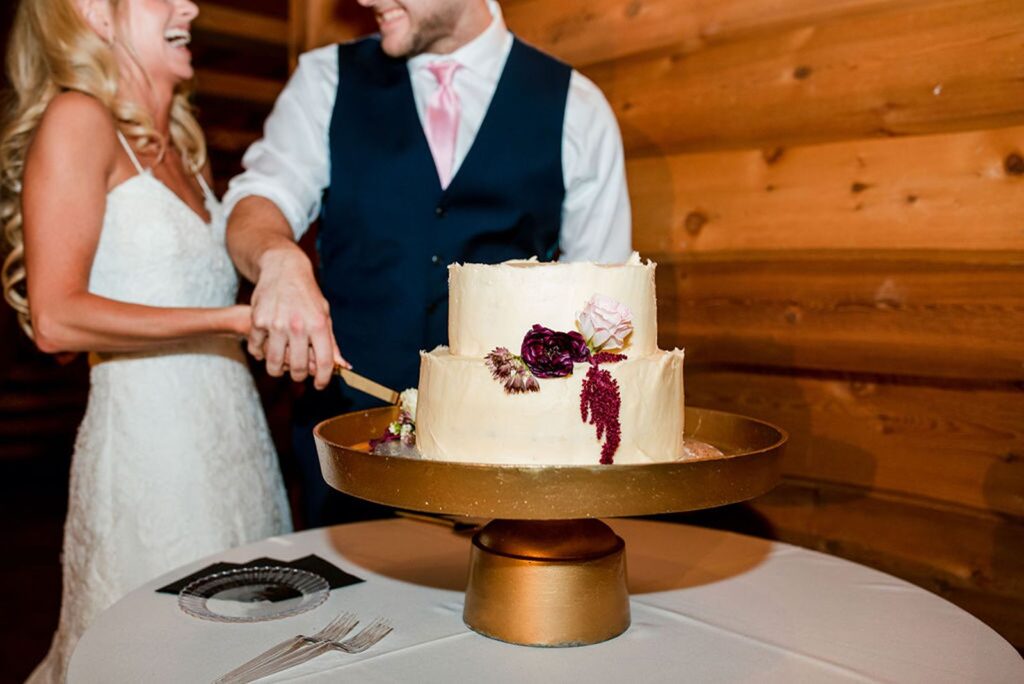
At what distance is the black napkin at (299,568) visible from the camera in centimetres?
141

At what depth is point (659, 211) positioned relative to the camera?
2.32m

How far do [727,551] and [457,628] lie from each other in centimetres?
57

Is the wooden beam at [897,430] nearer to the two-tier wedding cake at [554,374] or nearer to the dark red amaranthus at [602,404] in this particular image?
the two-tier wedding cake at [554,374]

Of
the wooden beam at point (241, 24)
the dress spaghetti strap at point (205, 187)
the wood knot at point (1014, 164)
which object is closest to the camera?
Result: the wood knot at point (1014, 164)

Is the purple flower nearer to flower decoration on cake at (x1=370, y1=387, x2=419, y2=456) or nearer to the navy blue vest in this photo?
flower decoration on cake at (x1=370, y1=387, x2=419, y2=456)

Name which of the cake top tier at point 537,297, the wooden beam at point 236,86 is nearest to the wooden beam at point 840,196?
the cake top tier at point 537,297

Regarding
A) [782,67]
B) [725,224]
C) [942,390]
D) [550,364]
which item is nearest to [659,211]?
[725,224]

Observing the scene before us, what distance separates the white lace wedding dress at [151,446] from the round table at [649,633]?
0.48 metres

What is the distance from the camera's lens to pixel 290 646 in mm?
1156

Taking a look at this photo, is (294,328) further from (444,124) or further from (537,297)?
(444,124)

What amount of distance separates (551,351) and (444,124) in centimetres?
114

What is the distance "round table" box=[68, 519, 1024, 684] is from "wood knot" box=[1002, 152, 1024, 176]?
2.53 ft

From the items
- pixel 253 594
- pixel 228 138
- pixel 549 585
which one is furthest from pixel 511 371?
pixel 228 138

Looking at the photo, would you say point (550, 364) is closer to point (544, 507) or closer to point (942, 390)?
point (544, 507)
